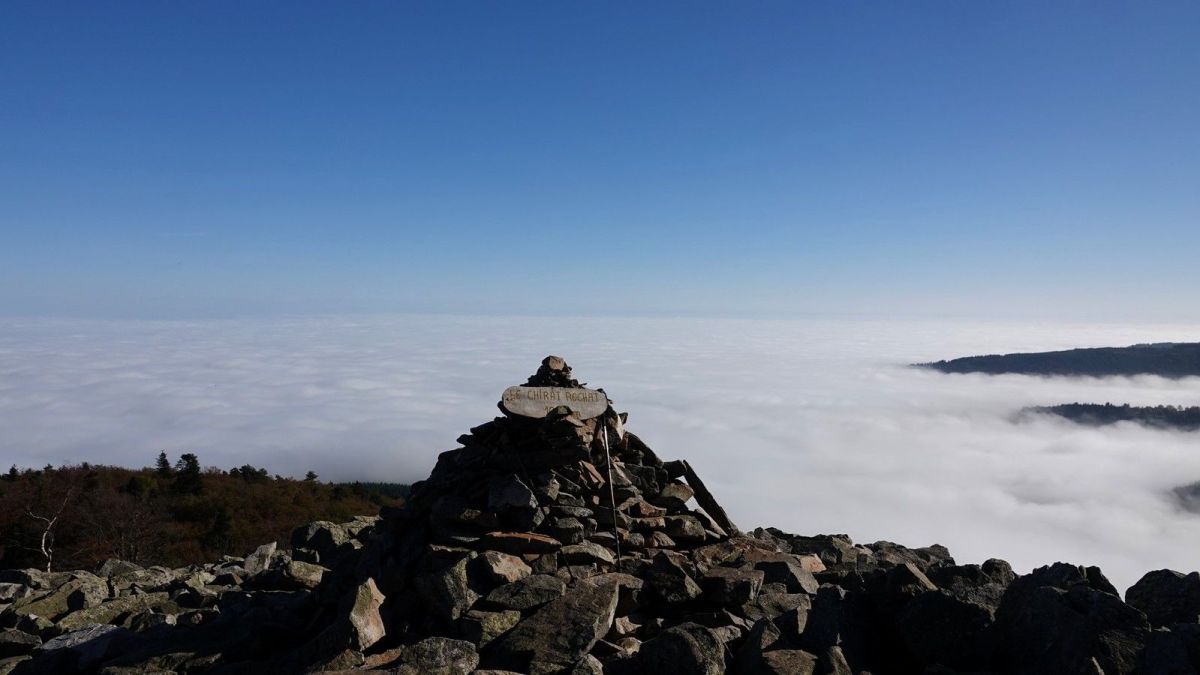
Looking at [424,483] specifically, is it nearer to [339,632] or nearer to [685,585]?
[339,632]

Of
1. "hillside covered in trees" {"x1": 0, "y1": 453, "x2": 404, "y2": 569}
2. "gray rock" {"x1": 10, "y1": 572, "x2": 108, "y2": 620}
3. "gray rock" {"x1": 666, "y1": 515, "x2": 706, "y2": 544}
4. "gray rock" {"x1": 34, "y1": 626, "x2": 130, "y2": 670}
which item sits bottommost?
"hillside covered in trees" {"x1": 0, "y1": 453, "x2": 404, "y2": 569}

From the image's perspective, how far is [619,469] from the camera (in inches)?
486

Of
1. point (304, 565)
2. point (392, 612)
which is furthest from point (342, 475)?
point (392, 612)

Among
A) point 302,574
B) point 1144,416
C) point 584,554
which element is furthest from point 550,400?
point 1144,416

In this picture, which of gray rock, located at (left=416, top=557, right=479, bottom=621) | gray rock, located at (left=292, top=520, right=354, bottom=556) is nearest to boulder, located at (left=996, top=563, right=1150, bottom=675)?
gray rock, located at (left=416, top=557, right=479, bottom=621)

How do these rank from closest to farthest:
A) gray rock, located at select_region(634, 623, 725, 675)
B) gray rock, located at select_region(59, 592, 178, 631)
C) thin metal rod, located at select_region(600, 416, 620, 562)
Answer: gray rock, located at select_region(634, 623, 725, 675)
thin metal rod, located at select_region(600, 416, 620, 562)
gray rock, located at select_region(59, 592, 178, 631)

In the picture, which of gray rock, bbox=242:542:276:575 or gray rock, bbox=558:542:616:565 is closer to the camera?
gray rock, bbox=558:542:616:565

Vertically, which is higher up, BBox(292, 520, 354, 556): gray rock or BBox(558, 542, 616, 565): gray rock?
BBox(558, 542, 616, 565): gray rock

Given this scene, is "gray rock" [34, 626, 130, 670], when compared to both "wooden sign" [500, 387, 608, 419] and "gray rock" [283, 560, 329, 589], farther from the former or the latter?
"wooden sign" [500, 387, 608, 419]

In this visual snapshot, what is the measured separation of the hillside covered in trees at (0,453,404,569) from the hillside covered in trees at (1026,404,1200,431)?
19639cm

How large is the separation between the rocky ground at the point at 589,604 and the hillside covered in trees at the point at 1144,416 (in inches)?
8326

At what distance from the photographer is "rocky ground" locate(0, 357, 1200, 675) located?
754 centimetres

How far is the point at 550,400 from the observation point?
12039 mm

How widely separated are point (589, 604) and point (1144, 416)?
22787 cm
